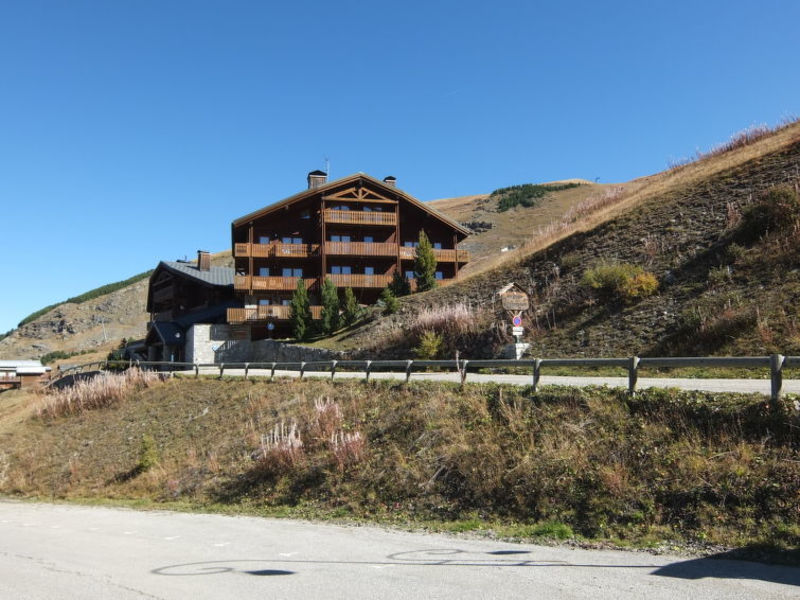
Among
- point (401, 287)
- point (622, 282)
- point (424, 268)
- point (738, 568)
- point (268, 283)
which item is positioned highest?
point (424, 268)

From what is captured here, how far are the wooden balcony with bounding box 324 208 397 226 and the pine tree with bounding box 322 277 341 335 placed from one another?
21.9 feet

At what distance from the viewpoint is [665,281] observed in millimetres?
22625

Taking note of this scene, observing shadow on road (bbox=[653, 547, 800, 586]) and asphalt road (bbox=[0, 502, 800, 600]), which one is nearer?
asphalt road (bbox=[0, 502, 800, 600])

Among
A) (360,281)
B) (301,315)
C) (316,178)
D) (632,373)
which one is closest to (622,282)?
(632,373)

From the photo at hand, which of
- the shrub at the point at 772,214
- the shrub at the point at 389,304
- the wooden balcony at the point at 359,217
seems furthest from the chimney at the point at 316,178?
the shrub at the point at 772,214

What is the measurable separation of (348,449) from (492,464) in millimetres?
3974

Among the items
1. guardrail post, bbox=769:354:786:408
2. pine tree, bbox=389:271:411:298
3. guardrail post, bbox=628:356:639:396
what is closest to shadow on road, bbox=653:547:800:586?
guardrail post, bbox=769:354:786:408

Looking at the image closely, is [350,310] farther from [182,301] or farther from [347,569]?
[347,569]

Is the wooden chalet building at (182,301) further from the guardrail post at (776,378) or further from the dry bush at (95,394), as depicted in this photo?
the guardrail post at (776,378)

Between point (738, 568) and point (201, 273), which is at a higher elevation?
point (201, 273)

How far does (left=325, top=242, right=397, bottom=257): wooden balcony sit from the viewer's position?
42.9 metres

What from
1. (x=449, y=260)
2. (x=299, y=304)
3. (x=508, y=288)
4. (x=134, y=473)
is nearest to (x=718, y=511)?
(x=508, y=288)

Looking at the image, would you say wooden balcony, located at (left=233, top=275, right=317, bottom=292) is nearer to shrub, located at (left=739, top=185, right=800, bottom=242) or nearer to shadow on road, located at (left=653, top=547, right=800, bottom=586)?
shrub, located at (left=739, top=185, right=800, bottom=242)

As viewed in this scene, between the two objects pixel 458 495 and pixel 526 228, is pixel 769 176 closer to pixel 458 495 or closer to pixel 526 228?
pixel 458 495
